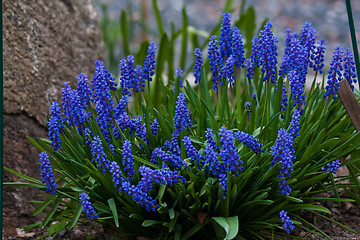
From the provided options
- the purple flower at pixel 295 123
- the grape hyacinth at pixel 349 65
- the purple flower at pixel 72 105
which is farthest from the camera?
the grape hyacinth at pixel 349 65

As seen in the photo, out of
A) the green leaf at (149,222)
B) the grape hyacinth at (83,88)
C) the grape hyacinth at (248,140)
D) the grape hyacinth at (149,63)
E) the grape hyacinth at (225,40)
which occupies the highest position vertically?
the grape hyacinth at (225,40)

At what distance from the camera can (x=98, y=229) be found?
256 centimetres

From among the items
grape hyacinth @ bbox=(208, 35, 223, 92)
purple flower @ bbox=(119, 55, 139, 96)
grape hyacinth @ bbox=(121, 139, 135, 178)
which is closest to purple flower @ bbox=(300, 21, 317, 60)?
grape hyacinth @ bbox=(208, 35, 223, 92)

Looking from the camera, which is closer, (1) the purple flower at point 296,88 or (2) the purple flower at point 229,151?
(2) the purple flower at point 229,151

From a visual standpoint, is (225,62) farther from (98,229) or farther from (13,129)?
(13,129)

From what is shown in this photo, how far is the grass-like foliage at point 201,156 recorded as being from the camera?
1.88m

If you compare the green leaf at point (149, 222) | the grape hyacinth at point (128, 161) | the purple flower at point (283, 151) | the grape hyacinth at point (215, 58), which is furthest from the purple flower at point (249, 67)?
the green leaf at point (149, 222)

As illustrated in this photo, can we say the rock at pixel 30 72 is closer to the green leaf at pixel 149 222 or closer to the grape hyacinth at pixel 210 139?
the green leaf at pixel 149 222

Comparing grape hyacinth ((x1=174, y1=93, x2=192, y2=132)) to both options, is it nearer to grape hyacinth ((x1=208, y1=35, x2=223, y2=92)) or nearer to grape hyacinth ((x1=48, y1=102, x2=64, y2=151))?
grape hyacinth ((x1=208, y1=35, x2=223, y2=92))

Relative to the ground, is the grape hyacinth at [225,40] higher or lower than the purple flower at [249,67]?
higher

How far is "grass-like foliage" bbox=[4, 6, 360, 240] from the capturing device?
1875 millimetres

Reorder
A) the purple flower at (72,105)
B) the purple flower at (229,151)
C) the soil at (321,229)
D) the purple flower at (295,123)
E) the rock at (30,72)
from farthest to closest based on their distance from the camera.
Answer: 1. the rock at (30,72)
2. the soil at (321,229)
3. the purple flower at (72,105)
4. the purple flower at (295,123)
5. the purple flower at (229,151)

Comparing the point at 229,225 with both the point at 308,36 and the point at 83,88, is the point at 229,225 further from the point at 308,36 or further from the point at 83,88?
the point at 308,36

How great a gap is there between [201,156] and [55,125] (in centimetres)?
60
